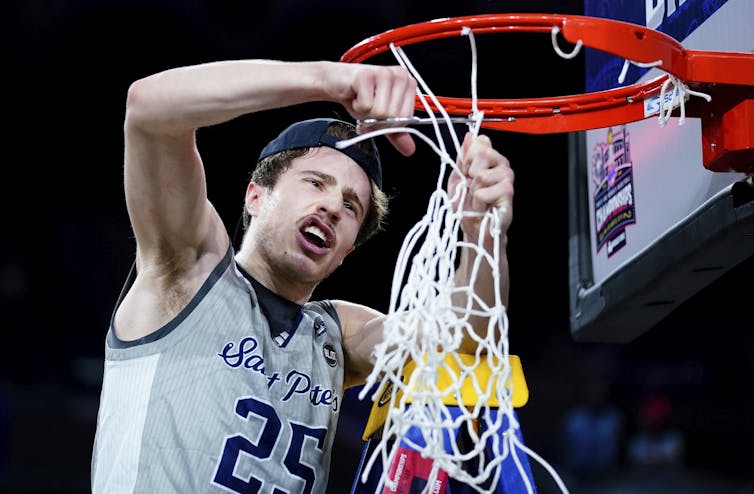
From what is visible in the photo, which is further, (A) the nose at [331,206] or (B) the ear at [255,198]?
(B) the ear at [255,198]

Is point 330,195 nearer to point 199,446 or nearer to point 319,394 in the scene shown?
point 319,394

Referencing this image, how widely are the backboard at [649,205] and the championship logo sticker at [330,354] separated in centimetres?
70

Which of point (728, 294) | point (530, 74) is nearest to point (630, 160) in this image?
point (530, 74)

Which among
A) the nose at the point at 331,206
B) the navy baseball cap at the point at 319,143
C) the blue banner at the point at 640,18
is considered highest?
the blue banner at the point at 640,18

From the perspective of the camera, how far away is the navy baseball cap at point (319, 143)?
5.53 feet

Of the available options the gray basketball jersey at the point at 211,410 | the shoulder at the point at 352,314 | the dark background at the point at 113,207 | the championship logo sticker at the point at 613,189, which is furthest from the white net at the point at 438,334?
the dark background at the point at 113,207

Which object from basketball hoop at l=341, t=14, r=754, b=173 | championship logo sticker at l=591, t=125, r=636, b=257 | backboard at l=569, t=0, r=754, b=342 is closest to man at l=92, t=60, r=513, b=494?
basketball hoop at l=341, t=14, r=754, b=173

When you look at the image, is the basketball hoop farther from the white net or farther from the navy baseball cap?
the navy baseball cap

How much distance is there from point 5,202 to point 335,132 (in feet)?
11.9

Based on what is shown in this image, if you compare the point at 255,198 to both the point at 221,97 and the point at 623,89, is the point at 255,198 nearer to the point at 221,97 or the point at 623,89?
the point at 221,97

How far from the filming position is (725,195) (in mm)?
1598

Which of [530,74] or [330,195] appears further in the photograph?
A: [530,74]

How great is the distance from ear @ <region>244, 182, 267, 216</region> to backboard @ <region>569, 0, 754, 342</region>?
2.49 ft

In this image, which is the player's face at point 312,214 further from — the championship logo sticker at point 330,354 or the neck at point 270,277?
the championship logo sticker at point 330,354
